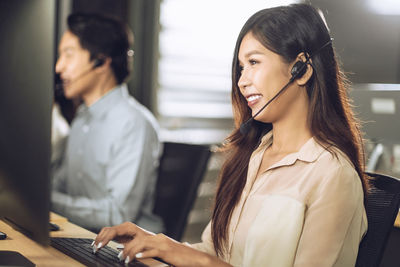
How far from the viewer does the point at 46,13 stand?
89 centimetres

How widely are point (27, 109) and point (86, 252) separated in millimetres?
336

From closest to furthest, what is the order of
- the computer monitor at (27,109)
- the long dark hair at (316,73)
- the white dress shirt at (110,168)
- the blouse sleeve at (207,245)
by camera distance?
1. the computer monitor at (27,109)
2. the long dark hair at (316,73)
3. the blouse sleeve at (207,245)
4. the white dress shirt at (110,168)

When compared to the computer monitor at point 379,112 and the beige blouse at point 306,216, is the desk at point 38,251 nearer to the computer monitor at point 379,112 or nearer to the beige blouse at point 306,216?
the beige blouse at point 306,216

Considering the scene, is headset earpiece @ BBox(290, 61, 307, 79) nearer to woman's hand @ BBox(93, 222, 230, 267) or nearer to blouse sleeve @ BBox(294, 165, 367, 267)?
blouse sleeve @ BBox(294, 165, 367, 267)

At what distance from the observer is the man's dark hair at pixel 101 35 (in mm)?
2334

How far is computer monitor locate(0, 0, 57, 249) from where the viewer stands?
35.6 inches

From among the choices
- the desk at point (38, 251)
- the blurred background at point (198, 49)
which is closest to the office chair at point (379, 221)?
the desk at point (38, 251)

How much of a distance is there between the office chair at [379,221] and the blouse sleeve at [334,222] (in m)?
0.03

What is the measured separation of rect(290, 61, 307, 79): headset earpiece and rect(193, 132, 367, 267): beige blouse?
0.52 ft

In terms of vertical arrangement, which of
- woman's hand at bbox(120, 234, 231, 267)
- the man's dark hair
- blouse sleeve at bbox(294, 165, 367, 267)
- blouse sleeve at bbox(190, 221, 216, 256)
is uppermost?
the man's dark hair

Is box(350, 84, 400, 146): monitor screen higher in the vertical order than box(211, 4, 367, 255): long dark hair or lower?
lower

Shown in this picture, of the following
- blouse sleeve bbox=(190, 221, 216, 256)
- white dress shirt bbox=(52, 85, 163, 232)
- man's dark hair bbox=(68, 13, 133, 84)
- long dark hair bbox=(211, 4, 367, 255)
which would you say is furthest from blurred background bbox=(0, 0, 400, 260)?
long dark hair bbox=(211, 4, 367, 255)

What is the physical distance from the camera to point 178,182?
6.91 ft

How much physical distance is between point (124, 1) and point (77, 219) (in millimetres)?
1586
